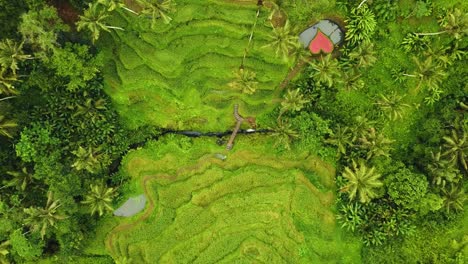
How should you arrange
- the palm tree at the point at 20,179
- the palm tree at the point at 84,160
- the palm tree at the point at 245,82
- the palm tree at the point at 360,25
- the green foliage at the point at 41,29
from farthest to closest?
the palm tree at the point at 245,82, the palm tree at the point at 360,25, the palm tree at the point at 84,160, the palm tree at the point at 20,179, the green foliage at the point at 41,29

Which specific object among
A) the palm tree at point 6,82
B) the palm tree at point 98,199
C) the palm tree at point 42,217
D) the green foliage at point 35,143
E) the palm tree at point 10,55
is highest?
the palm tree at point 10,55

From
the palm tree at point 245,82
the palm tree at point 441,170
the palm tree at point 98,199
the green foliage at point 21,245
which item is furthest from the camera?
the palm tree at point 245,82

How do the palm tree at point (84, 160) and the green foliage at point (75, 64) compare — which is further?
the palm tree at point (84, 160)

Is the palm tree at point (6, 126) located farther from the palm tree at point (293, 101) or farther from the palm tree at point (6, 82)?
the palm tree at point (293, 101)

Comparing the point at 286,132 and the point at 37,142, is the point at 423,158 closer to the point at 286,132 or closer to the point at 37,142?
the point at 286,132

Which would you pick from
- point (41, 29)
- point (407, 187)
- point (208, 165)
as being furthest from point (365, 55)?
point (41, 29)

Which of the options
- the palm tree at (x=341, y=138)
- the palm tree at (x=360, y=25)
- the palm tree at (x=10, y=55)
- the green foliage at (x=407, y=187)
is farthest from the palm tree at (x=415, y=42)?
the palm tree at (x=10, y=55)

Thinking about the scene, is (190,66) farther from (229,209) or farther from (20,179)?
(20,179)
